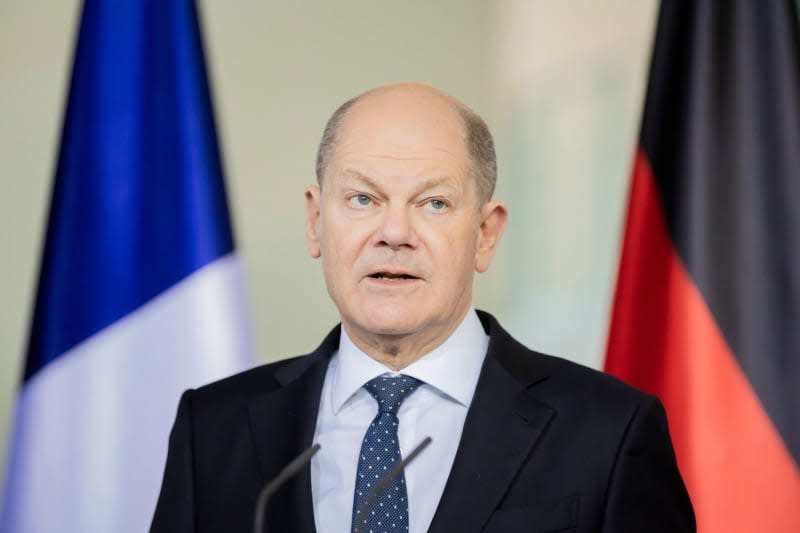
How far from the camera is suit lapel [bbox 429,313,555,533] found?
152 cm

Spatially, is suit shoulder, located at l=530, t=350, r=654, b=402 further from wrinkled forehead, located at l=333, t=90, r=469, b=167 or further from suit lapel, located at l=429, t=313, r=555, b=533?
wrinkled forehead, located at l=333, t=90, r=469, b=167

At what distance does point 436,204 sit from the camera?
1655mm

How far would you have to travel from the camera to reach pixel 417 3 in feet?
10.3

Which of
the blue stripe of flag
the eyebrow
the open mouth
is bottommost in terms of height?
the open mouth

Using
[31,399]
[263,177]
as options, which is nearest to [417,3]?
[263,177]

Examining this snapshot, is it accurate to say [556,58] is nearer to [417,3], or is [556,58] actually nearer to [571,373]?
[417,3]

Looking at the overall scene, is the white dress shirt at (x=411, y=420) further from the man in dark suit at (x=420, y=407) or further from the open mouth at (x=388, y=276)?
the open mouth at (x=388, y=276)

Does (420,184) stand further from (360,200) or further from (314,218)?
(314,218)

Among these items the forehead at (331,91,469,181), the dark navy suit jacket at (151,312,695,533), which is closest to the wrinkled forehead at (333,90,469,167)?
the forehead at (331,91,469,181)

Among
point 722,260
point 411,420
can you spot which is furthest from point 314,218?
point 722,260

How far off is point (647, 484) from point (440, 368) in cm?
34

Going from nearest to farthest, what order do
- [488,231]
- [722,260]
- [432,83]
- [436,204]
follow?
1. [436,204]
2. [488,231]
3. [722,260]
4. [432,83]

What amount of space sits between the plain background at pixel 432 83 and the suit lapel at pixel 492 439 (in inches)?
53.2

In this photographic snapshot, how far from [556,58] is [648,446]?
1.73 m
